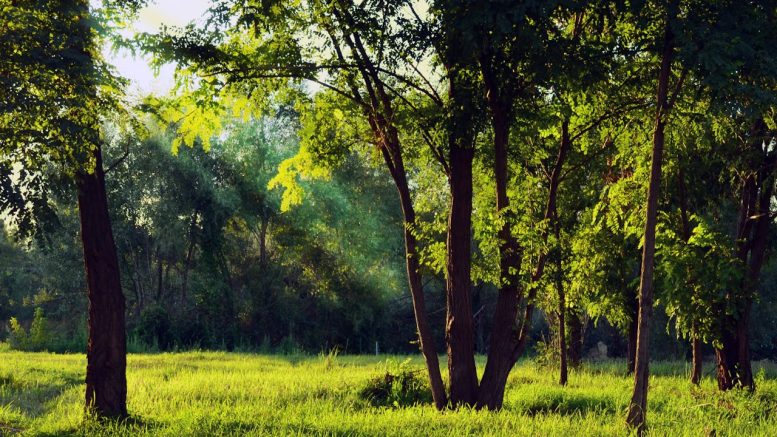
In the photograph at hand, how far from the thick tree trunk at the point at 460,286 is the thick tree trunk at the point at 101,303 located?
5822mm

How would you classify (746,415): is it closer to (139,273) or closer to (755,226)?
(755,226)

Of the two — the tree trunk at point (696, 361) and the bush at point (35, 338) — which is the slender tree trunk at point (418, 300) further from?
the bush at point (35, 338)

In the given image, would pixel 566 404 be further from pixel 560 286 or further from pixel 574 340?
pixel 574 340

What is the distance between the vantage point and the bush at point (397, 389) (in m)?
17.7

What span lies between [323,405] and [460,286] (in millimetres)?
3533

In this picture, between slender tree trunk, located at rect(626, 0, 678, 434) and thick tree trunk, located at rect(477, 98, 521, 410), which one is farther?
thick tree trunk, located at rect(477, 98, 521, 410)

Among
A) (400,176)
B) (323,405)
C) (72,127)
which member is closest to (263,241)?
(323,405)

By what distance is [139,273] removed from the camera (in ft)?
147

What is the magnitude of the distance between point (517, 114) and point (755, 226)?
30.1ft

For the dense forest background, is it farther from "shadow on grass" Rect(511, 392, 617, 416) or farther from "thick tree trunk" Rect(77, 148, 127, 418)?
"thick tree trunk" Rect(77, 148, 127, 418)

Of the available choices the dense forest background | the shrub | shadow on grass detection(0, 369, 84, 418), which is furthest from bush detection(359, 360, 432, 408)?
the shrub

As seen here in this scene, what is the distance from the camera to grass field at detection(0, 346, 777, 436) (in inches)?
481

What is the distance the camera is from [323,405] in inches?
632

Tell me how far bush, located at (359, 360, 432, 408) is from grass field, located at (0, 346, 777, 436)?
0.71 feet
